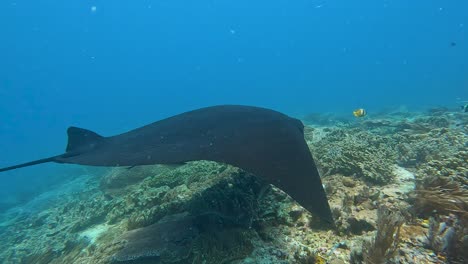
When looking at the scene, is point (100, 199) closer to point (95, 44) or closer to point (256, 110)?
point (256, 110)

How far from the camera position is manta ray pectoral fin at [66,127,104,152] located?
4398 mm

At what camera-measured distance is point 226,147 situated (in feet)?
11.2

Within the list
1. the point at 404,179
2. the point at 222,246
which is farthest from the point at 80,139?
the point at 404,179

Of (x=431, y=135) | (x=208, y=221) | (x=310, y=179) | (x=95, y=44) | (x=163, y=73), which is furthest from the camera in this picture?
(x=163, y=73)

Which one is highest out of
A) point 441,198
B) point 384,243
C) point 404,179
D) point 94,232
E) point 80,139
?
point 80,139

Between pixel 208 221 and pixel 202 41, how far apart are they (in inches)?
7592

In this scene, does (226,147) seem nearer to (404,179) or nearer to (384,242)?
(384,242)

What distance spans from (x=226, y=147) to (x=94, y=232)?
20.2ft

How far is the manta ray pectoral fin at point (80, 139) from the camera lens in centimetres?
440

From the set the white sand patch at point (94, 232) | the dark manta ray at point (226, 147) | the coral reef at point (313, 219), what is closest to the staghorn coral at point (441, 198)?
the coral reef at point (313, 219)

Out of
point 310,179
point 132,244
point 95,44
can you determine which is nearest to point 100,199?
point 132,244

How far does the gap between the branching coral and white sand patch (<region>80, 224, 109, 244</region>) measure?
6495 millimetres

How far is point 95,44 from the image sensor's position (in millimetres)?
145875

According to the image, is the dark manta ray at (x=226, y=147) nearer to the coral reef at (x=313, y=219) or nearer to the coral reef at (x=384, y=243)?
the coral reef at (x=384, y=243)
